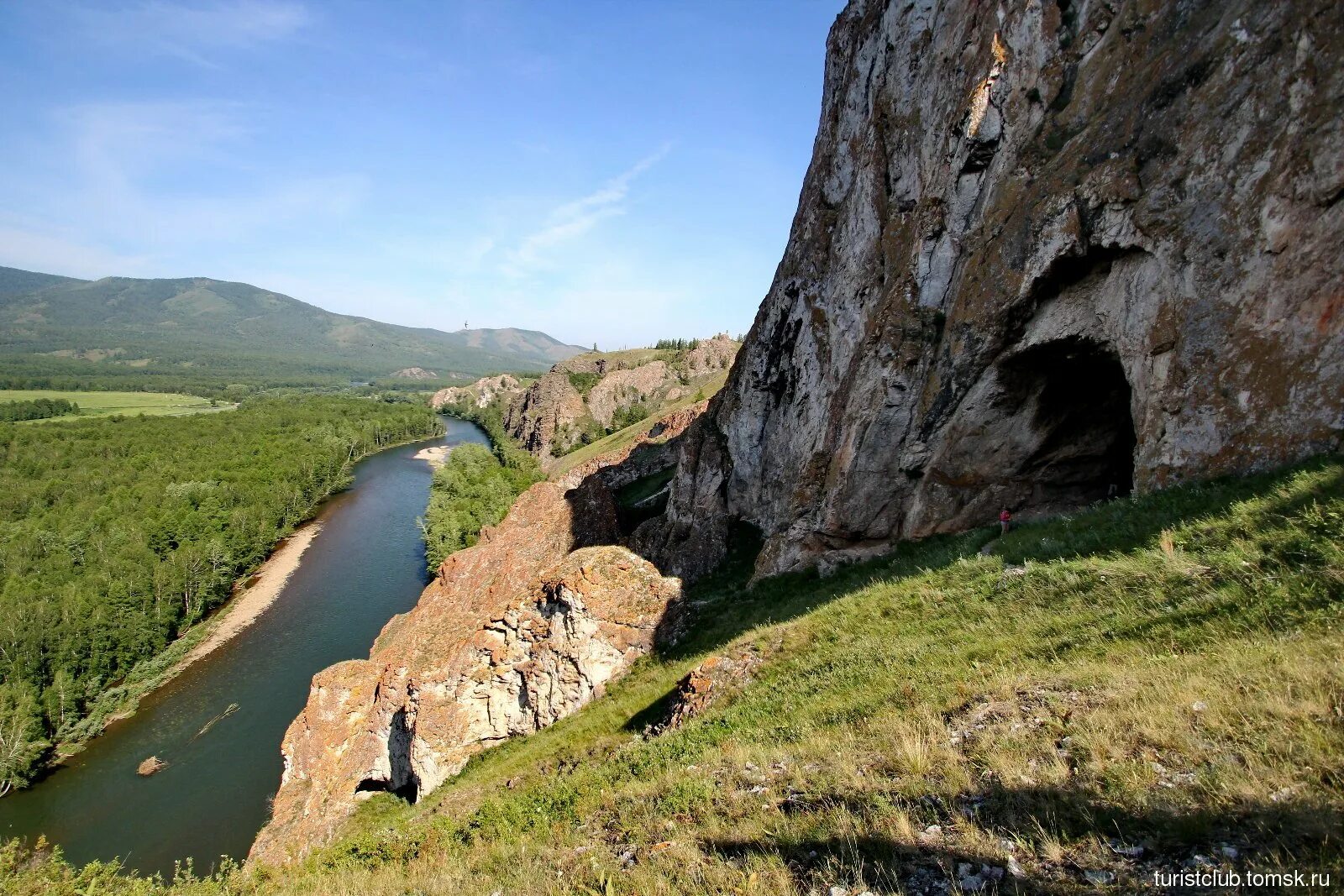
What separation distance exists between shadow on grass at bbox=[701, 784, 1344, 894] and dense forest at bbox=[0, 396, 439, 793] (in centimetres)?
4426

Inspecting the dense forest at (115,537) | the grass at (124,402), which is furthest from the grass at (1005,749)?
the grass at (124,402)

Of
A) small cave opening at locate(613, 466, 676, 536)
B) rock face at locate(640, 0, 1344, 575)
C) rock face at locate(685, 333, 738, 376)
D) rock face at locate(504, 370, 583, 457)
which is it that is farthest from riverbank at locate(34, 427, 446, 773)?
rock face at locate(685, 333, 738, 376)

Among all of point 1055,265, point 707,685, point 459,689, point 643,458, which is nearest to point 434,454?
point 643,458

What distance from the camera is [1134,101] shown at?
13.4m

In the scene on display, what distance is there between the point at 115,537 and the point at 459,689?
51428mm

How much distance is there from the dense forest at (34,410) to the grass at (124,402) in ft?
9.14

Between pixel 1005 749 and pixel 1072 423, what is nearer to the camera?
pixel 1005 749

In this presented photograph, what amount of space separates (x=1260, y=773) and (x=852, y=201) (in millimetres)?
26717

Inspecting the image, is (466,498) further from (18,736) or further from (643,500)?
(18,736)

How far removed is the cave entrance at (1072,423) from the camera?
16.2 meters

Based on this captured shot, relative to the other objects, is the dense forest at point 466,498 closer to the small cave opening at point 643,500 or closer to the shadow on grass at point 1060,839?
the small cave opening at point 643,500

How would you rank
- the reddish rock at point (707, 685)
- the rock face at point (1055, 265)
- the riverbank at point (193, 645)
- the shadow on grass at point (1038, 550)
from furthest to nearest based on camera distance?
1. the riverbank at point (193, 645)
2. the reddish rock at point (707, 685)
3. the rock face at point (1055, 265)
4. the shadow on grass at point (1038, 550)

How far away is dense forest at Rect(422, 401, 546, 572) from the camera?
55688 millimetres

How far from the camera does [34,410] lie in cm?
13538
